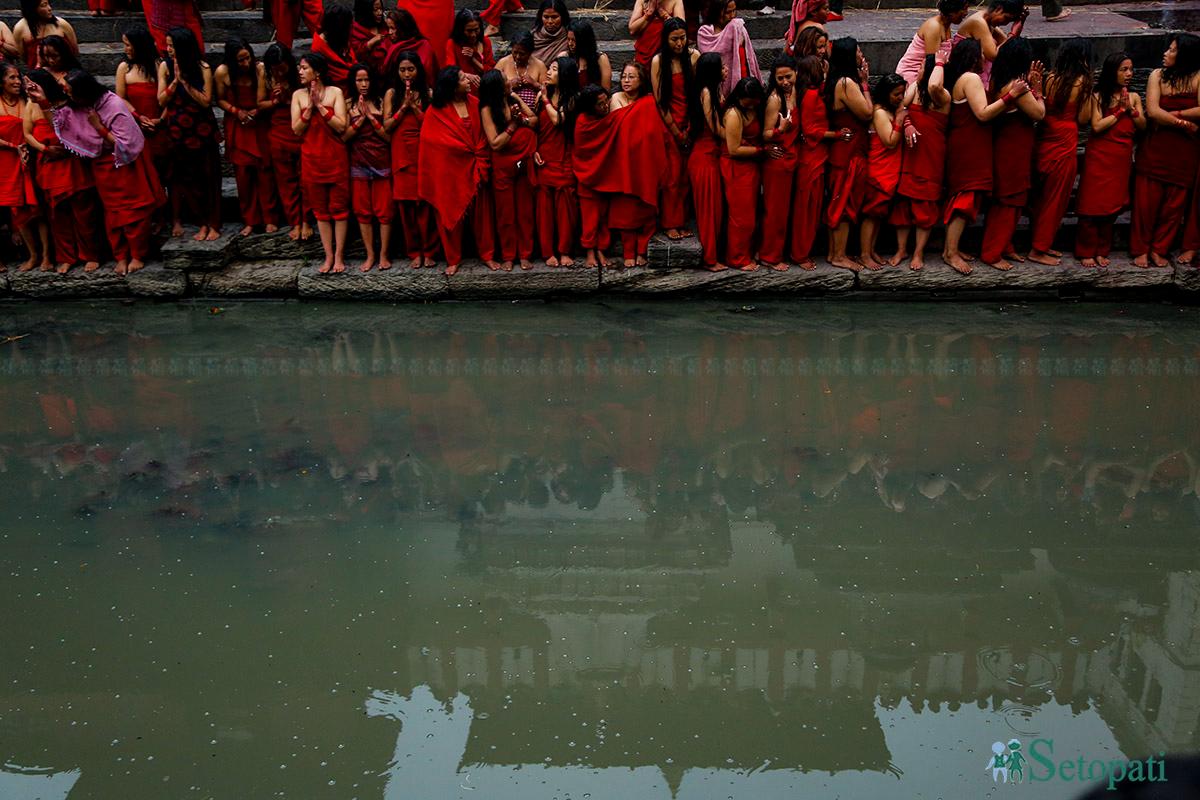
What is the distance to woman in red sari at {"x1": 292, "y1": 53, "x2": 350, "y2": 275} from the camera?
21.2ft

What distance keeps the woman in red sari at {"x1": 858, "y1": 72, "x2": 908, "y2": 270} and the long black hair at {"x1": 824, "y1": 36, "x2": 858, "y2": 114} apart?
0.65 feet

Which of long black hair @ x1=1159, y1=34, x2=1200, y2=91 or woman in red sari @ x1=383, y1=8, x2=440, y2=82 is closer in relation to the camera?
long black hair @ x1=1159, y1=34, x2=1200, y2=91

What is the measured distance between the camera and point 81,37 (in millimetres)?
8500

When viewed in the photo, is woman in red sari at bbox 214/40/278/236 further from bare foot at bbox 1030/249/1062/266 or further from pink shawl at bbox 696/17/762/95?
bare foot at bbox 1030/249/1062/266

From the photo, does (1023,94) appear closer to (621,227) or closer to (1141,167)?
(1141,167)

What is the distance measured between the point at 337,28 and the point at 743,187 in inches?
101

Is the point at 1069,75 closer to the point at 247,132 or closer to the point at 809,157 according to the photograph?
the point at 809,157

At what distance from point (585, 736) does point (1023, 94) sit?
447 centimetres

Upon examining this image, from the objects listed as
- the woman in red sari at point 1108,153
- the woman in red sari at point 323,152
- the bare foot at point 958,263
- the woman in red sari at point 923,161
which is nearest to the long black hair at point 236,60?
the woman in red sari at point 323,152

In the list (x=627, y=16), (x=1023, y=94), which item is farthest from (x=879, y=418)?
(x=627, y=16)

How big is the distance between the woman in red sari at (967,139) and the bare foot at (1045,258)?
0.39 metres

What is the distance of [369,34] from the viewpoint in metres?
6.99

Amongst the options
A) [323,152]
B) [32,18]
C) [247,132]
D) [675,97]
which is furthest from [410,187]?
[32,18]

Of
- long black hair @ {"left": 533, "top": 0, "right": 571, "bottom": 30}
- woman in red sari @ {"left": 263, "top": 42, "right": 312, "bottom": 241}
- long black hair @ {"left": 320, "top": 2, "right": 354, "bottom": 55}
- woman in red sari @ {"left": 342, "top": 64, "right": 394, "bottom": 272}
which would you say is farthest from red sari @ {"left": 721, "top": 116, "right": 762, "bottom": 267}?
woman in red sari @ {"left": 263, "top": 42, "right": 312, "bottom": 241}
